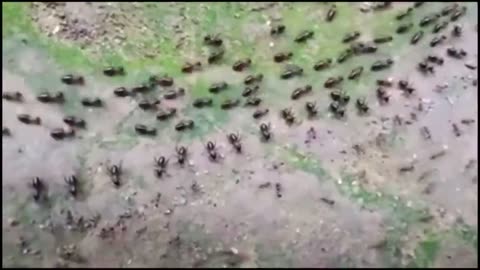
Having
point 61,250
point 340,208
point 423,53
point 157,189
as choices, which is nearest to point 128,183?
point 157,189

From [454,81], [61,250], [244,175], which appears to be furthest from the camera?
[454,81]

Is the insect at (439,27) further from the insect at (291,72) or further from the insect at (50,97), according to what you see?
the insect at (50,97)

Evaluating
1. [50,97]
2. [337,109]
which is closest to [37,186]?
[50,97]

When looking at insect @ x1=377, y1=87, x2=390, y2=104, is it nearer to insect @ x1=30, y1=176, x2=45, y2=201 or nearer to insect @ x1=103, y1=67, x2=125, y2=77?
insect @ x1=103, y1=67, x2=125, y2=77

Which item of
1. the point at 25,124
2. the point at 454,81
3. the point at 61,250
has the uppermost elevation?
the point at 454,81

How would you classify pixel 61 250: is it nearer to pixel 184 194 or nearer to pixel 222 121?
pixel 184 194

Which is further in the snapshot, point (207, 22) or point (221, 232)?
point (207, 22)

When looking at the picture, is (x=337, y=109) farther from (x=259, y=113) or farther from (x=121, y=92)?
(x=121, y=92)
